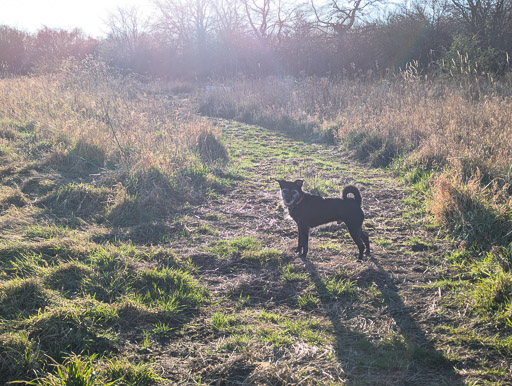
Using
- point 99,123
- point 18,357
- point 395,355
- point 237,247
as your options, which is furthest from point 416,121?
point 18,357

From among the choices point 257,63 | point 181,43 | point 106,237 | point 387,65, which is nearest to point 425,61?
point 387,65

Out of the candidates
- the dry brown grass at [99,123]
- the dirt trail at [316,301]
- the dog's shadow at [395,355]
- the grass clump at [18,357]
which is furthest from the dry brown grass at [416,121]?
the grass clump at [18,357]

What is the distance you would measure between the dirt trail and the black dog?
0.84ft

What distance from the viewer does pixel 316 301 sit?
3.34 meters

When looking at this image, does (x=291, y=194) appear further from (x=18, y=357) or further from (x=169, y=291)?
(x=18, y=357)

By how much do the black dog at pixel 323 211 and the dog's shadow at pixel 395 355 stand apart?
1001 millimetres

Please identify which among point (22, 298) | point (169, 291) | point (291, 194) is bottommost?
point (169, 291)

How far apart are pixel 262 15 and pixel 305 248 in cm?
2442

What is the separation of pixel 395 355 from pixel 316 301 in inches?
34.9

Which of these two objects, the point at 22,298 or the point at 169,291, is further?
the point at 169,291

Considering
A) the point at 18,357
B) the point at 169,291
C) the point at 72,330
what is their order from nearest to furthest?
the point at 18,357
the point at 72,330
the point at 169,291

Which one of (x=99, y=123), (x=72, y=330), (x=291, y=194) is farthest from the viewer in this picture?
(x=99, y=123)

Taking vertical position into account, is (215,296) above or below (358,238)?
below

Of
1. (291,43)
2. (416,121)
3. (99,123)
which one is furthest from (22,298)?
(291,43)
